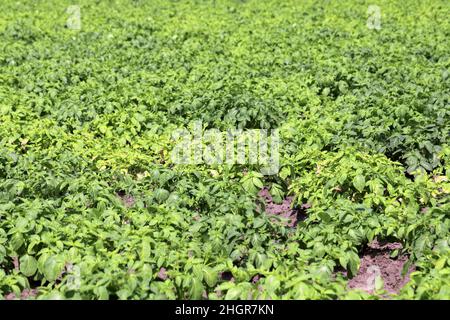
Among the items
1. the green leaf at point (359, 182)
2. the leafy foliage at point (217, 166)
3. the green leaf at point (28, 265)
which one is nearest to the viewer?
the leafy foliage at point (217, 166)

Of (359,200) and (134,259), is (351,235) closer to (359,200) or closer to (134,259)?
(359,200)

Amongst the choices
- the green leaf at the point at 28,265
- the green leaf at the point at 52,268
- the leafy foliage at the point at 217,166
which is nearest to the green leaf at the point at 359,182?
the leafy foliage at the point at 217,166

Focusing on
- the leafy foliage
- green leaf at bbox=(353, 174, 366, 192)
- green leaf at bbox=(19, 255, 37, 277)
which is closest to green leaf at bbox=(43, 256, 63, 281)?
the leafy foliage

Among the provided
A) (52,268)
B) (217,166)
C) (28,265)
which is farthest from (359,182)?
(28,265)

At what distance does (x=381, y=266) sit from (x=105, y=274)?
259cm

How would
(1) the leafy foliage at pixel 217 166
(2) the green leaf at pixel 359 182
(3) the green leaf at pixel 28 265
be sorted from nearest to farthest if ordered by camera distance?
(1) the leafy foliage at pixel 217 166
(3) the green leaf at pixel 28 265
(2) the green leaf at pixel 359 182

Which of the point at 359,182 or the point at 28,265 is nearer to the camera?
the point at 28,265

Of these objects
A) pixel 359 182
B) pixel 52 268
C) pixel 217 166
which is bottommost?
pixel 52 268

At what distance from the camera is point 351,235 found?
5.25 meters

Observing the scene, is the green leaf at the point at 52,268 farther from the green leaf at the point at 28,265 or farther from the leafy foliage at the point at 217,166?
the green leaf at the point at 28,265

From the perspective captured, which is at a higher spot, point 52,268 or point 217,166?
point 217,166

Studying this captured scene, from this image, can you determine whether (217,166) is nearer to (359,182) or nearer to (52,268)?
(359,182)

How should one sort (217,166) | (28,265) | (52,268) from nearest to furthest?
(52,268) → (28,265) → (217,166)
